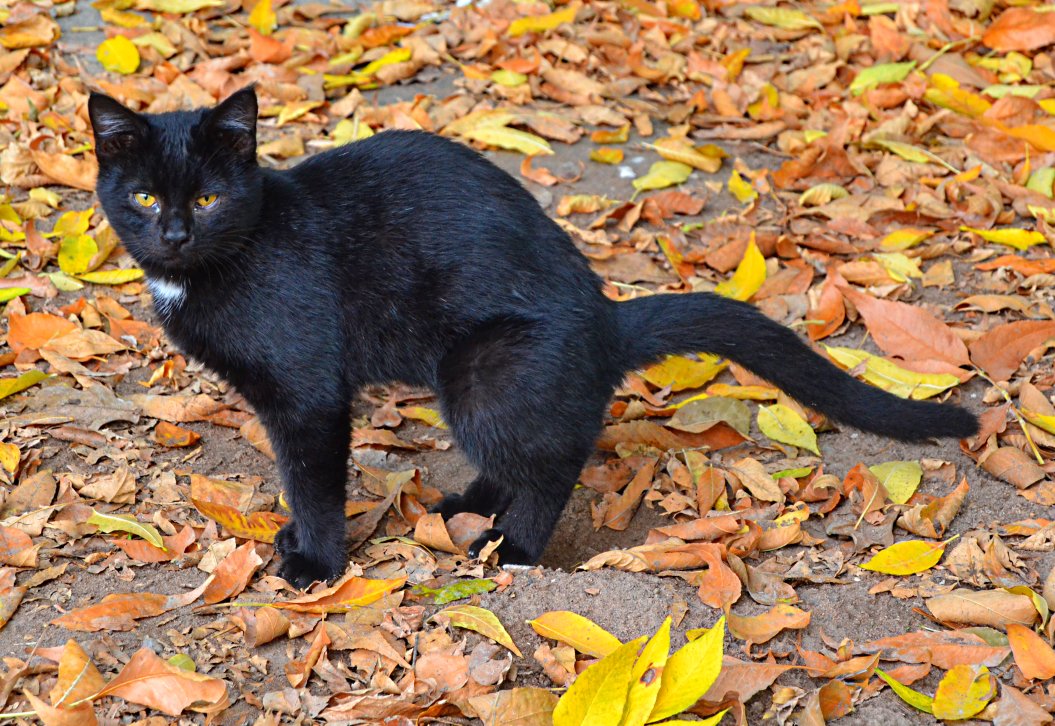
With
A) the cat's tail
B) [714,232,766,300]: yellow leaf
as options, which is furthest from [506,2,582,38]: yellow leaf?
the cat's tail

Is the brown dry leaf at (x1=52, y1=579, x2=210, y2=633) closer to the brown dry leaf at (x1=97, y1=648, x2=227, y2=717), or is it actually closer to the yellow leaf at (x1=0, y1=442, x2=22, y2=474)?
the brown dry leaf at (x1=97, y1=648, x2=227, y2=717)

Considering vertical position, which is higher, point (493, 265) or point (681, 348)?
point (493, 265)

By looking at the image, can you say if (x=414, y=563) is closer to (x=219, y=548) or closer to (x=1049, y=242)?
(x=219, y=548)

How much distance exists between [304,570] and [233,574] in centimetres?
27

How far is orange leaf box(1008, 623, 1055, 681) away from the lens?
2.73 meters

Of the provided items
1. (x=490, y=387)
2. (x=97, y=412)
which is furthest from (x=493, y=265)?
(x=97, y=412)

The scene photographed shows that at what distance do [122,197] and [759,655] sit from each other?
218 cm

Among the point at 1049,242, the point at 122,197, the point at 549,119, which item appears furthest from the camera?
the point at 549,119

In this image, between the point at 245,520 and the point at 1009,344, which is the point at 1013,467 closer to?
the point at 1009,344

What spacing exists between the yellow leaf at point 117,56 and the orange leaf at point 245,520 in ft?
9.39

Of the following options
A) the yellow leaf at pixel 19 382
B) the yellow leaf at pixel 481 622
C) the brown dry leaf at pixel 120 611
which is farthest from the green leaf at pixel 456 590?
the yellow leaf at pixel 19 382

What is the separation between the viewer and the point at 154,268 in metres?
3.36

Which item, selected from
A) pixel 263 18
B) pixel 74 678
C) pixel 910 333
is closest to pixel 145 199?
pixel 74 678

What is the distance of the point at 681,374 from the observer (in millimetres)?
4273
